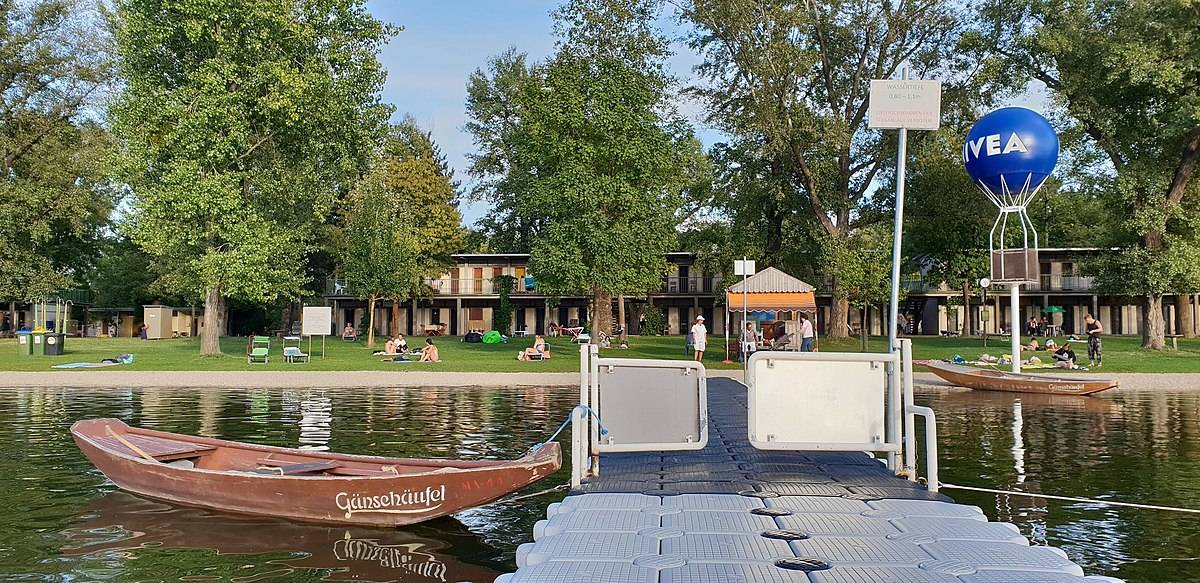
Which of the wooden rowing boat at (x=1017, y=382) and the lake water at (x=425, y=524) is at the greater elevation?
the wooden rowing boat at (x=1017, y=382)

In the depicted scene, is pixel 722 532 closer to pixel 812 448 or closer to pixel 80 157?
pixel 812 448

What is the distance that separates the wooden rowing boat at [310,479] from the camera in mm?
9086

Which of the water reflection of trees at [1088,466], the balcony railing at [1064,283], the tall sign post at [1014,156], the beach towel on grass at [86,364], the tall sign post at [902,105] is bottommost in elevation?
the water reflection of trees at [1088,466]

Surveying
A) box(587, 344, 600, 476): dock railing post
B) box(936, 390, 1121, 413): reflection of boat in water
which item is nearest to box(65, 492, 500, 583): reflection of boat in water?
box(587, 344, 600, 476): dock railing post

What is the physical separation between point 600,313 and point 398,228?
53.6 feet

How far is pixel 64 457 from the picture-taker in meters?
13.6

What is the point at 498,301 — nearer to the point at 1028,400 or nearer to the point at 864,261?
the point at 864,261

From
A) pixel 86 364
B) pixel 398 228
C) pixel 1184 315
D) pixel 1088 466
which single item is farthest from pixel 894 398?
pixel 1184 315

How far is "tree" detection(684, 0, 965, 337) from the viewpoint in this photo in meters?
43.9

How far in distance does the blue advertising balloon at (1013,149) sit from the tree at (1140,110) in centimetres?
1169

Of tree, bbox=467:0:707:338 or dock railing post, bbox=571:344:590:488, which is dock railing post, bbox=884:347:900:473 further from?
tree, bbox=467:0:707:338

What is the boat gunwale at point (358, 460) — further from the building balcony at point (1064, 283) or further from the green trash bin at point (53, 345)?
the building balcony at point (1064, 283)

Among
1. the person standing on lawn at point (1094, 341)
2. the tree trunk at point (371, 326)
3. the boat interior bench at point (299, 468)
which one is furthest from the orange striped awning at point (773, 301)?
the boat interior bench at point (299, 468)

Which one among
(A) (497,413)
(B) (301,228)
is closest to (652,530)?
(A) (497,413)
